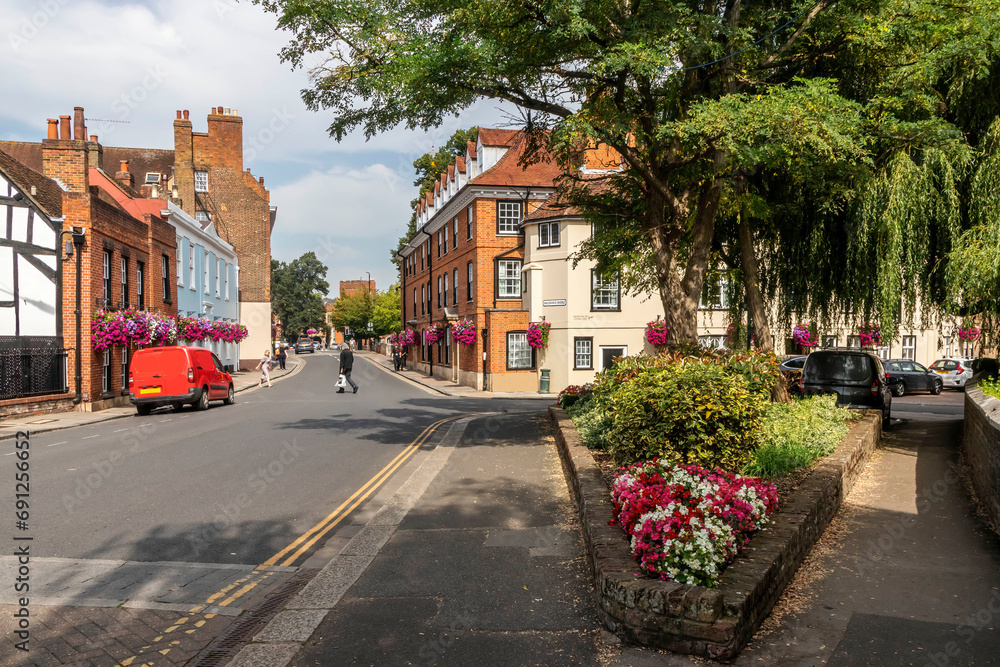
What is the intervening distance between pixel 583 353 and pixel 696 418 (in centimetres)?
2360

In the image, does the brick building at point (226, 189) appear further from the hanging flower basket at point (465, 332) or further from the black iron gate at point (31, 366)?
the black iron gate at point (31, 366)

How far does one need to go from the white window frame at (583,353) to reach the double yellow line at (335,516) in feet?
62.0

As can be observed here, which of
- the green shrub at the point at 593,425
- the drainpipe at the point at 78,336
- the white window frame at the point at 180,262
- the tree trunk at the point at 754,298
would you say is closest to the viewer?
the green shrub at the point at 593,425

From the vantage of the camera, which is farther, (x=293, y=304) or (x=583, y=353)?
(x=293, y=304)

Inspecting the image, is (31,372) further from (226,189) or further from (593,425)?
(226,189)

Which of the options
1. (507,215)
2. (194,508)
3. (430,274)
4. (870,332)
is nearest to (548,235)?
(507,215)

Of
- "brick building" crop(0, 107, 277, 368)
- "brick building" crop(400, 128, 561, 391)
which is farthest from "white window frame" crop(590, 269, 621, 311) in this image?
"brick building" crop(0, 107, 277, 368)

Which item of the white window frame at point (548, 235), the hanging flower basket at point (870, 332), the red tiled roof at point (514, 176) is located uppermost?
the red tiled roof at point (514, 176)

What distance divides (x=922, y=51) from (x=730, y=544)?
8.97 metres

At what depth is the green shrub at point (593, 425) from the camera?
32.1 feet

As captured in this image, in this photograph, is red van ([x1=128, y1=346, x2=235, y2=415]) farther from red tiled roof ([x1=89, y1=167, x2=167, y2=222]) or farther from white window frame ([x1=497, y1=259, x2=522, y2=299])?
white window frame ([x1=497, y1=259, x2=522, y2=299])

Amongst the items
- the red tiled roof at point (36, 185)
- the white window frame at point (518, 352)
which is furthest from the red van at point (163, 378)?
the white window frame at point (518, 352)

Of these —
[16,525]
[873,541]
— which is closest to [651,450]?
[873,541]

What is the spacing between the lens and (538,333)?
30828 mm
